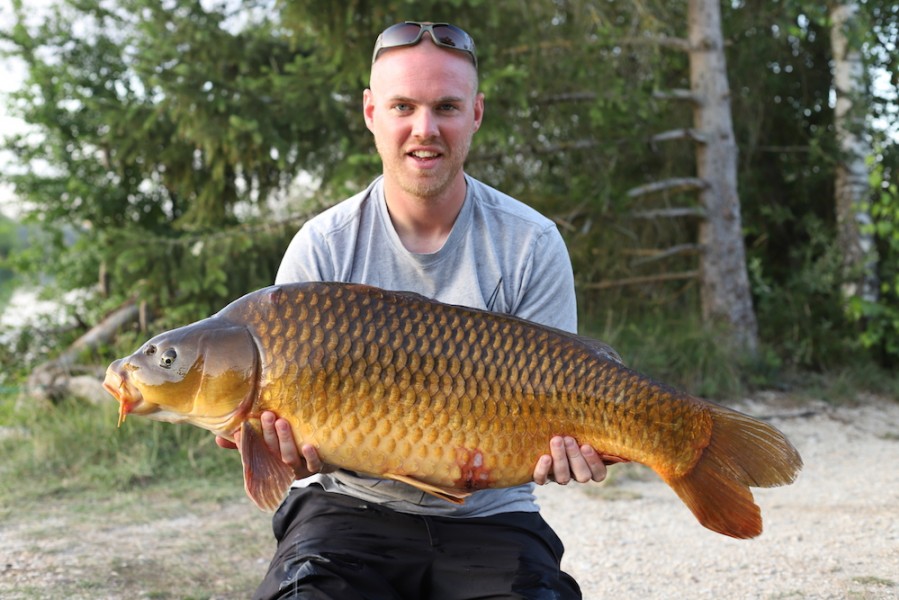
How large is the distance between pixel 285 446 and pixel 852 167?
512 centimetres

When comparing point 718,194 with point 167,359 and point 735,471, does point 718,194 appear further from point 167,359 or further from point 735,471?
point 167,359

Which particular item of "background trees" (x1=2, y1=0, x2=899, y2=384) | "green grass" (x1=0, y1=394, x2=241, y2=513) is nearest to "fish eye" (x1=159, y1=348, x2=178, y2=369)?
"green grass" (x1=0, y1=394, x2=241, y2=513)

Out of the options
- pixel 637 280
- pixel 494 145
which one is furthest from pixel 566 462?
pixel 637 280

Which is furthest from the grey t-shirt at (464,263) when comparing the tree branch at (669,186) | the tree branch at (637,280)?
the tree branch at (637,280)

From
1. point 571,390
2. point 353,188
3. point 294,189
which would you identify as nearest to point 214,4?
point 294,189

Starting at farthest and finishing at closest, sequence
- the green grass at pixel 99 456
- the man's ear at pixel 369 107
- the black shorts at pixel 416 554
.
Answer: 1. the green grass at pixel 99 456
2. the man's ear at pixel 369 107
3. the black shorts at pixel 416 554

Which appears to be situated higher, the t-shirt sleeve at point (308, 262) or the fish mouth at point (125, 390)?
the t-shirt sleeve at point (308, 262)

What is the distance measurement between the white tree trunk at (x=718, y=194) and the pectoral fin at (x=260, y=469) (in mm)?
4524

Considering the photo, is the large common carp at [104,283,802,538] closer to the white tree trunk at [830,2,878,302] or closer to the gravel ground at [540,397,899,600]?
the gravel ground at [540,397,899,600]

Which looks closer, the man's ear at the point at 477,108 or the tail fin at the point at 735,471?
the tail fin at the point at 735,471

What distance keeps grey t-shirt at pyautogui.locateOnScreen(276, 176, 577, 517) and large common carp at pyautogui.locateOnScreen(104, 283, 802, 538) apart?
0.31 meters

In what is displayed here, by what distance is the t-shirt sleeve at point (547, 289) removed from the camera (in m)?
2.05

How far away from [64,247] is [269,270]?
1643 millimetres

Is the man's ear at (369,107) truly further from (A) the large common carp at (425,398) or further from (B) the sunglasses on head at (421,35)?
(A) the large common carp at (425,398)
